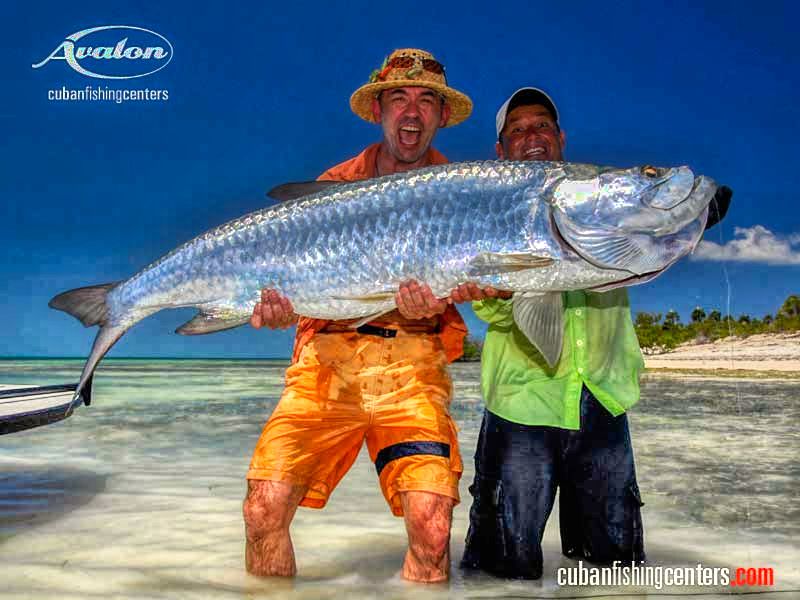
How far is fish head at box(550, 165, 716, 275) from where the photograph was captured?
3293 millimetres

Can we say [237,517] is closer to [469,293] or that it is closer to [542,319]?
[469,293]

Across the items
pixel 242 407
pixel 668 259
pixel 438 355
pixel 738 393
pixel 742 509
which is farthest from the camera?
pixel 738 393

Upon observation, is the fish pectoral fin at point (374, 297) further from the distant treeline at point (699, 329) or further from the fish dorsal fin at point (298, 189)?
the distant treeline at point (699, 329)

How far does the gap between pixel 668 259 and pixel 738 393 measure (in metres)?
14.5

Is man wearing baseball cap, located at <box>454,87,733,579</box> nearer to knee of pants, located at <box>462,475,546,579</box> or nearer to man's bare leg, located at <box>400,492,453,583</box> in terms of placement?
knee of pants, located at <box>462,475,546,579</box>

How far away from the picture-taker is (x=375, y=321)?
4.16 metres

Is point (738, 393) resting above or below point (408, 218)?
below

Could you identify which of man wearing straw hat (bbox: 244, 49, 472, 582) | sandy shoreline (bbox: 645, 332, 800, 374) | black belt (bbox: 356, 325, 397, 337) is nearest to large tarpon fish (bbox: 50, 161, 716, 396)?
man wearing straw hat (bbox: 244, 49, 472, 582)

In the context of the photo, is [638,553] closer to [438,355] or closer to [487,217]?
[438,355]

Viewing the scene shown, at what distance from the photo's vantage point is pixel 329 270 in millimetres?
3738

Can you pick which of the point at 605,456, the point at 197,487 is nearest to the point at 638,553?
the point at 605,456

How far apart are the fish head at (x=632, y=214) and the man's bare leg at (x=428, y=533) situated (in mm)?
1469

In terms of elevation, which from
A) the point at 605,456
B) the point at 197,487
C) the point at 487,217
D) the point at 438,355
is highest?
the point at 487,217

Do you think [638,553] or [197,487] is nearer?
[638,553]
